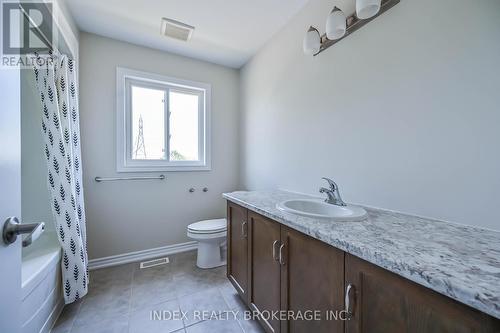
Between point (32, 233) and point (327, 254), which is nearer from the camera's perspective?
point (32, 233)

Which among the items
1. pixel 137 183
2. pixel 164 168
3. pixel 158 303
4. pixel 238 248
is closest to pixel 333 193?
pixel 238 248

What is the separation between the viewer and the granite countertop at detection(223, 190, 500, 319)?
45 centimetres

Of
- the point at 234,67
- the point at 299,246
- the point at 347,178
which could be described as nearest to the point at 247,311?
the point at 299,246

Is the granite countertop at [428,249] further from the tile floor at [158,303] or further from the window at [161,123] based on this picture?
the window at [161,123]

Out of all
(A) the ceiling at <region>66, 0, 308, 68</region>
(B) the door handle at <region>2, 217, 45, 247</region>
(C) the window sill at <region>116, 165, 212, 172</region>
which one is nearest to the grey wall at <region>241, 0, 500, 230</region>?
(A) the ceiling at <region>66, 0, 308, 68</region>

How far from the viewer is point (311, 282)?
0.91 meters

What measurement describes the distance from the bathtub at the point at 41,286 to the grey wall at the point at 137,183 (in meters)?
0.56

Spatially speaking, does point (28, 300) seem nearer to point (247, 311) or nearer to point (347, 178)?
point (247, 311)

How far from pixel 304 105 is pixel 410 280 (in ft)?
4.67

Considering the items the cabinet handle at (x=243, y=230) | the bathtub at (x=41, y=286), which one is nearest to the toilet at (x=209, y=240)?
the cabinet handle at (x=243, y=230)

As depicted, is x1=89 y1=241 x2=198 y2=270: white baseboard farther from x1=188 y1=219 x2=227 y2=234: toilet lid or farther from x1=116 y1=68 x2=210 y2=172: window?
x1=116 y1=68 x2=210 y2=172: window

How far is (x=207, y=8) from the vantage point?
1.69 meters

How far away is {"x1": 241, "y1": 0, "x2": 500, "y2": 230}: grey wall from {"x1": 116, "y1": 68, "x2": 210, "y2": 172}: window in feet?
4.18

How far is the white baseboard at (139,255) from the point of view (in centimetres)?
208
